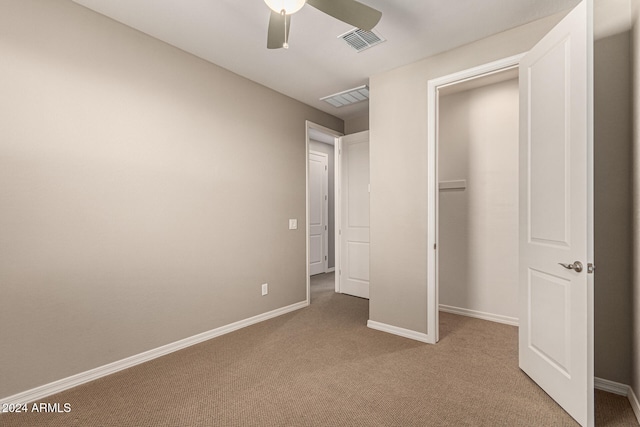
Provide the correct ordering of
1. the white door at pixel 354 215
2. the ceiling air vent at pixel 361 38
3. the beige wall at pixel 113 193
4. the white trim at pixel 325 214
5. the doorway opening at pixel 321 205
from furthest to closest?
the white trim at pixel 325 214
the doorway opening at pixel 321 205
the white door at pixel 354 215
the ceiling air vent at pixel 361 38
the beige wall at pixel 113 193

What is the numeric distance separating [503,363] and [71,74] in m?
3.86

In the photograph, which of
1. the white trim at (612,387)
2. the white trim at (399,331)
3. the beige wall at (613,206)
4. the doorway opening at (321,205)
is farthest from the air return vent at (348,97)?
the white trim at (612,387)

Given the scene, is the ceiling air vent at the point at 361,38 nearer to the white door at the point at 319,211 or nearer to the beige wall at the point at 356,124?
the beige wall at the point at 356,124

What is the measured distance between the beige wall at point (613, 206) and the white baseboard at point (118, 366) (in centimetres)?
298

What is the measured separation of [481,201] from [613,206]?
5.07ft

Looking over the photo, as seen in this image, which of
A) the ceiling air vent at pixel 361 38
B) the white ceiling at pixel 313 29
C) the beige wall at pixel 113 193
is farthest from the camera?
the ceiling air vent at pixel 361 38

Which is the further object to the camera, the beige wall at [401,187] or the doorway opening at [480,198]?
the doorway opening at [480,198]

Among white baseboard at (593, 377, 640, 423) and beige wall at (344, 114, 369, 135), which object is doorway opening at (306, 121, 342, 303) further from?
white baseboard at (593, 377, 640, 423)

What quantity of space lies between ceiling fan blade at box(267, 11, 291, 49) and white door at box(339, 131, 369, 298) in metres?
2.54

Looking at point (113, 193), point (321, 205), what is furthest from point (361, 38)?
point (321, 205)

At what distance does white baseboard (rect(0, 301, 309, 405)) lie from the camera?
1998mm

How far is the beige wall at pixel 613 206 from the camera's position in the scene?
2035 millimetres

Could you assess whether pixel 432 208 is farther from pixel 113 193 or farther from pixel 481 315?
pixel 113 193

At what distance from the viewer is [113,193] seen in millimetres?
2383
